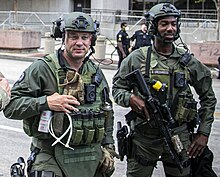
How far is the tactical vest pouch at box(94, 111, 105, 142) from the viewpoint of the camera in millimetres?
3197

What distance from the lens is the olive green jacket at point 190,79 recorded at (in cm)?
386

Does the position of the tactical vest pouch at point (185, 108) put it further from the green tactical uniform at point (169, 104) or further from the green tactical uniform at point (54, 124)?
the green tactical uniform at point (54, 124)

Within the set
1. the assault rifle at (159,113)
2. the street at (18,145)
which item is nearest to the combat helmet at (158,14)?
the assault rifle at (159,113)

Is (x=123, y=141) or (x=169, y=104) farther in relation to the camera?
(x=123, y=141)

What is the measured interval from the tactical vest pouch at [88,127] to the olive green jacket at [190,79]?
→ 2.32 feet

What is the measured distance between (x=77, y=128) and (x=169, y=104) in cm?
96

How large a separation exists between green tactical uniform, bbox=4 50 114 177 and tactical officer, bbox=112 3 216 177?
655 mm

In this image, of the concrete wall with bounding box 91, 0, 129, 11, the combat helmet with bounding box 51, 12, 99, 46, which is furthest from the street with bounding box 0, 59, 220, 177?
the concrete wall with bounding box 91, 0, 129, 11

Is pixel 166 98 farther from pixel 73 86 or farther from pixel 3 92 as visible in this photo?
pixel 3 92

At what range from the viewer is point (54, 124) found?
3109mm

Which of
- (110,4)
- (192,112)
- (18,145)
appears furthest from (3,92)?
(110,4)

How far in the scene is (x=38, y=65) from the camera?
3.21 meters

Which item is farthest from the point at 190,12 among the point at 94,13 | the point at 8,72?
the point at 8,72

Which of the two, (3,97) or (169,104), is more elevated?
(3,97)
